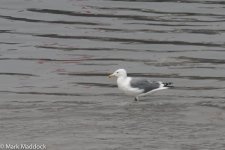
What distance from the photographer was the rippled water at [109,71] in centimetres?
1288

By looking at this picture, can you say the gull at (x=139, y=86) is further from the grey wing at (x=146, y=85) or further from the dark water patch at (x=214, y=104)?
the dark water patch at (x=214, y=104)

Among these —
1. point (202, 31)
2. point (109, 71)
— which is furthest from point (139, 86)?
point (202, 31)

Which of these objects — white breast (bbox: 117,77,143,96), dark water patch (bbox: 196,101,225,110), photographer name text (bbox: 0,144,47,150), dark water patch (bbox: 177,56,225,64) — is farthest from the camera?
dark water patch (bbox: 177,56,225,64)

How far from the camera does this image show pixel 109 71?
18.6 m

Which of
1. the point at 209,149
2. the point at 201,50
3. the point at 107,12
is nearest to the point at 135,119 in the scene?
the point at 209,149

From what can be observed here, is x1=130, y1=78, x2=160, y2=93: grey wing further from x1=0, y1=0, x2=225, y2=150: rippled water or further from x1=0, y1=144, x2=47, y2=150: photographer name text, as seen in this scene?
x1=0, y1=144, x2=47, y2=150: photographer name text

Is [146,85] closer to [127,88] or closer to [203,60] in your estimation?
[127,88]

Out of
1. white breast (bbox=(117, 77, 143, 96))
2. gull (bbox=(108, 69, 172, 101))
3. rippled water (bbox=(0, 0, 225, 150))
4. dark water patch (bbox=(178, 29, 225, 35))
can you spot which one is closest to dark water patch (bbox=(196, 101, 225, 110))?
rippled water (bbox=(0, 0, 225, 150))

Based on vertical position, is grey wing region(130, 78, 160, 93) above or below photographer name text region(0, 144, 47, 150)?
above

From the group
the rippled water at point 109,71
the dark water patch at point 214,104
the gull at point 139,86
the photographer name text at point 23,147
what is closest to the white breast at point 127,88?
the gull at point 139,86

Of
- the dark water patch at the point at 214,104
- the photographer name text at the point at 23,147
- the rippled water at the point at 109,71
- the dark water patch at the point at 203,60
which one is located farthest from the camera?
the dark water patch at the point at 203,60

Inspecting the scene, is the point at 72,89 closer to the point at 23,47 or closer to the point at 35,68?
the point at 35,68

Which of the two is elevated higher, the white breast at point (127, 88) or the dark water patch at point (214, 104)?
the white breast at point (127, 88)

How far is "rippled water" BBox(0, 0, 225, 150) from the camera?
1288 centimetres
